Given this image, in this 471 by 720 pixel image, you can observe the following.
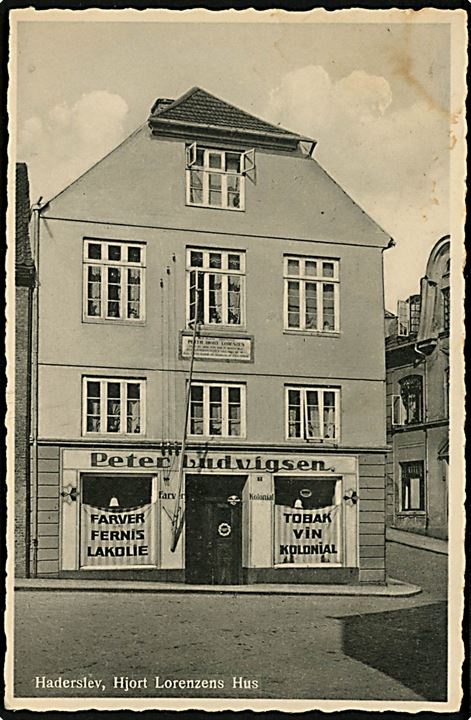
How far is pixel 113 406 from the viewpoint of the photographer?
1120 cm

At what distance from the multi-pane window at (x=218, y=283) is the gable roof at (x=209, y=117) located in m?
1.19

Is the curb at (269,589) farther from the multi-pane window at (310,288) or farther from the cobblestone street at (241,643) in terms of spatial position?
the multi-pane window at (310,288)

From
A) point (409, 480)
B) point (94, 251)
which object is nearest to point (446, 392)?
point (409, 480)

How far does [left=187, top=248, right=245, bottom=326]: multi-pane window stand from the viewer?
447 inches

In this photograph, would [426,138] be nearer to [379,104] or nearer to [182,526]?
[379,104]

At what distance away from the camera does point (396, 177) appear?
35.0 feet

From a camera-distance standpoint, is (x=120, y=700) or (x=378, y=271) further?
(x=378, y=271)

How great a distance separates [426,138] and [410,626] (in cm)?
427

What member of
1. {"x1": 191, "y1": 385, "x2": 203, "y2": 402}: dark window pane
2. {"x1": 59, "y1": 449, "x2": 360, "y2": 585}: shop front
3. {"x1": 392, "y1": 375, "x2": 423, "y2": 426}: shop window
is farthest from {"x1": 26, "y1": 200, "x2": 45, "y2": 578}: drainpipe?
{"x1": 392, "y1": 375, "x2": 423, "y2": 426}: shop window

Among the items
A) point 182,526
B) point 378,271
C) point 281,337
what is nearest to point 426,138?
point 378,271

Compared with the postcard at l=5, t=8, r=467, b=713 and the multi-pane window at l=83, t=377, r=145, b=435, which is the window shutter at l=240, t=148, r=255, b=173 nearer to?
the postcard at l=5, t=8, r=467, b=713

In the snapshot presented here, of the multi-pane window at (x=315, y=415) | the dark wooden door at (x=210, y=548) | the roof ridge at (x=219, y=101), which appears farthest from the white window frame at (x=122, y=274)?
the dark wooden door at (x=210, y=548)

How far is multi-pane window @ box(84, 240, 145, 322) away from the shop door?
5.92ft

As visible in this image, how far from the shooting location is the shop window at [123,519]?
1107cm
